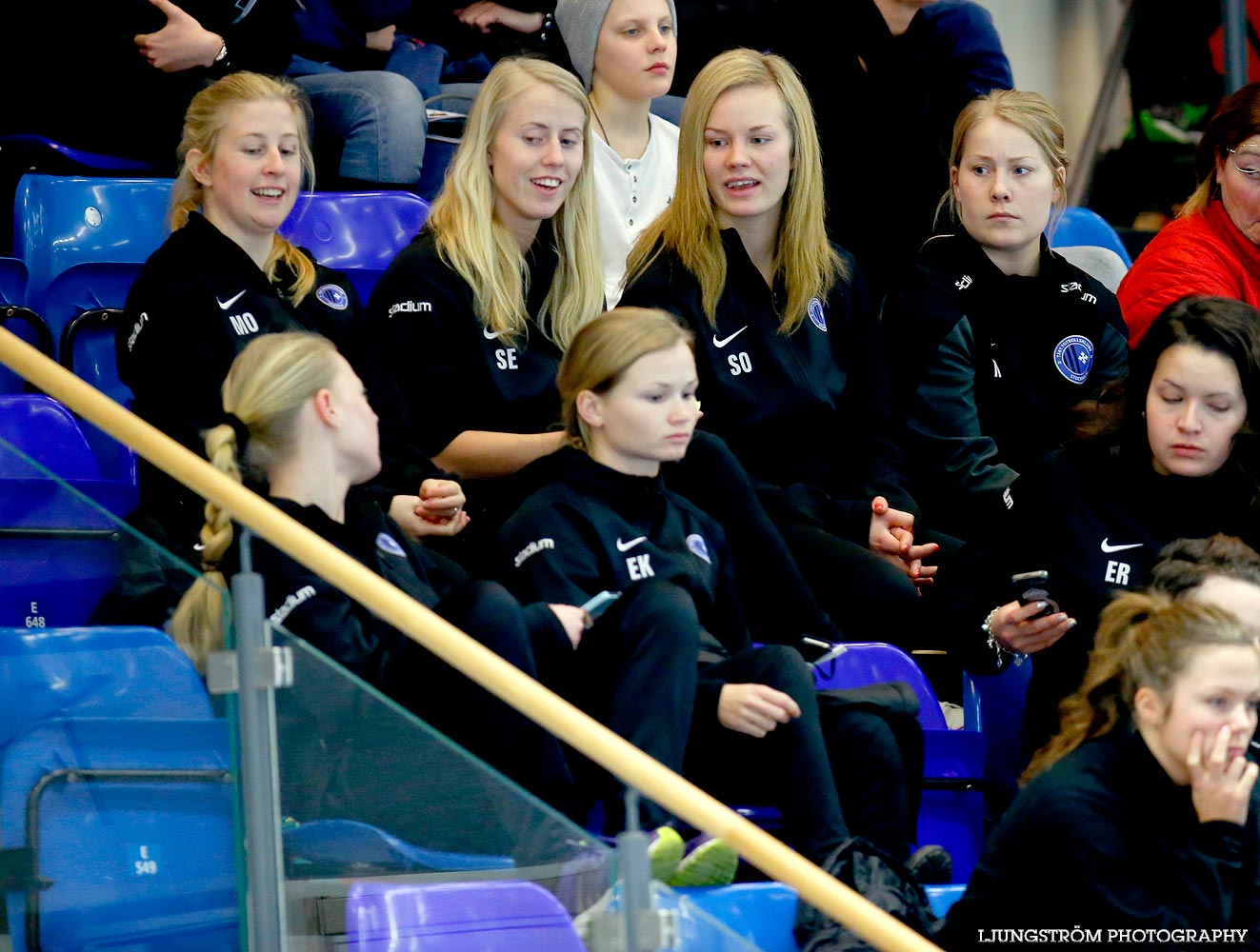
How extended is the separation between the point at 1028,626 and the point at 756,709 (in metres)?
0.62

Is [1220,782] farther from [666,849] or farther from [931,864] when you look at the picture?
[666,849]

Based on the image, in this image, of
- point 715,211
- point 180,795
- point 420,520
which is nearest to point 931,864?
point 420,520

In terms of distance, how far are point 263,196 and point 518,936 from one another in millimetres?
1804

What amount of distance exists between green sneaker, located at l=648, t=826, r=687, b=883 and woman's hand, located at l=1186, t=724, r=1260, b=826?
2.04ft

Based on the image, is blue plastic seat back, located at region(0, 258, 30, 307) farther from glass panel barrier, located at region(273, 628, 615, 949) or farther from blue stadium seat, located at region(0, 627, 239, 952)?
glass panel barrier, located at region(273, 628, 615, 949)

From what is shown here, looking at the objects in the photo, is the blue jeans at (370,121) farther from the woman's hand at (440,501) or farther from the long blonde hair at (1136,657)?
the long blonde hair at (1136,657)

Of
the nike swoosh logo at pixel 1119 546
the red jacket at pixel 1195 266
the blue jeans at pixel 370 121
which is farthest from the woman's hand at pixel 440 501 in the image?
the red jacket at pixel 1195 266

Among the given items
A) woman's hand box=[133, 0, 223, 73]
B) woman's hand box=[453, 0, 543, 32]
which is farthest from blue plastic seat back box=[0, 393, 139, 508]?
woman's hand box=[453, 0, 543, 32]

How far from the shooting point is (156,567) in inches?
79.4

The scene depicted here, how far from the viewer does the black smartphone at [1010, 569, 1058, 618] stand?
2943mm

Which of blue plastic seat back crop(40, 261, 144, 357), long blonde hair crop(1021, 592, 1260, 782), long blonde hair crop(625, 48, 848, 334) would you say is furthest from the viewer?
blue plastic seat back crop(40, 261, 144, 357)

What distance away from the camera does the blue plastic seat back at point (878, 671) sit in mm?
3023

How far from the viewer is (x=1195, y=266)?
3840 millimetres

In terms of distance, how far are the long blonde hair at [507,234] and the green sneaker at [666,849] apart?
1.38 meters
